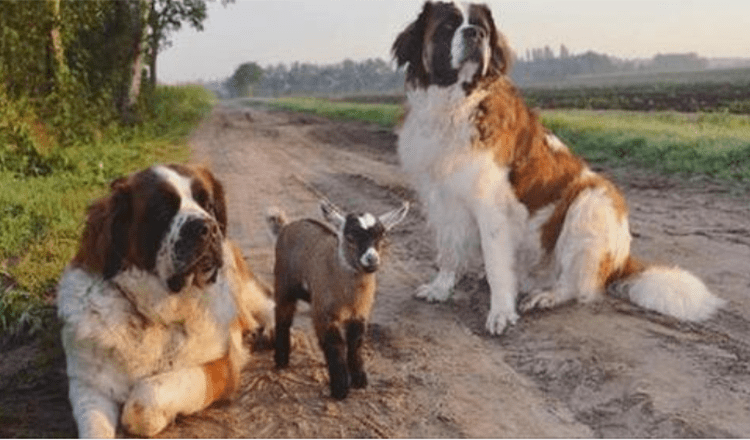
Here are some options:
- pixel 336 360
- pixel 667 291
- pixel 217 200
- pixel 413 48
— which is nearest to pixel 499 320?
pixel 667 291

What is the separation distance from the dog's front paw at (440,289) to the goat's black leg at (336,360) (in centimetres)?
205

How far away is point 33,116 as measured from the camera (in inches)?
603

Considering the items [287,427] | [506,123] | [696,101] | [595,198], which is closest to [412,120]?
[506,123]

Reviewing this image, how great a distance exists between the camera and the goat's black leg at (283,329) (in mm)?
5059

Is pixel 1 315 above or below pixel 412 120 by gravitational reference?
below

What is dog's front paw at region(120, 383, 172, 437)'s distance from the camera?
12.8 ft

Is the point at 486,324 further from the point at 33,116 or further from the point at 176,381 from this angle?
the point at 33,116

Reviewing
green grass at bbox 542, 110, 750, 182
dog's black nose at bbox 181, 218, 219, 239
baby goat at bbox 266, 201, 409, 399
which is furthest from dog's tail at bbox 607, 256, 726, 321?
green grass at bbox 542, 110, 750, 182

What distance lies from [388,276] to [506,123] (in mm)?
1800

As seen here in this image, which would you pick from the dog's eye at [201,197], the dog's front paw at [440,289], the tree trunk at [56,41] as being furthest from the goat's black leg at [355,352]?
the tree trunk at [56,41]

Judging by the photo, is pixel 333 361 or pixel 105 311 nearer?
pixel 105 311

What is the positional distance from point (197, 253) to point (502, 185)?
2784mm

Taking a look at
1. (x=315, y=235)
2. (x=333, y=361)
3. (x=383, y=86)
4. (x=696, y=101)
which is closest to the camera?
(x=333, y=361)

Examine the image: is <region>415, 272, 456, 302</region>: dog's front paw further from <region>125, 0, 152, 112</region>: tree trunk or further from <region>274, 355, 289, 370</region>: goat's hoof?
<region>125, 0, 152, 112</region>: tree trunk
